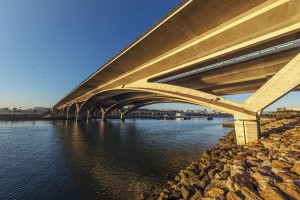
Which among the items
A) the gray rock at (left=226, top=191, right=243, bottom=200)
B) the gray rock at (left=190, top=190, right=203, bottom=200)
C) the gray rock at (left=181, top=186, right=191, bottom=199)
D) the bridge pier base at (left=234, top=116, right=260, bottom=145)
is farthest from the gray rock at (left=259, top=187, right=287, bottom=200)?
the bridge pier base at (left=234, top=116, right=260, bottom=145)

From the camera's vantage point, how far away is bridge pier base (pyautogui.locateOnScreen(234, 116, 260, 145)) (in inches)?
679

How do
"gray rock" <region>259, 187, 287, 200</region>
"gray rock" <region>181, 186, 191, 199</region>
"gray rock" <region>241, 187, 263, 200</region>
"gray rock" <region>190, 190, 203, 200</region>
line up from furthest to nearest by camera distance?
"gray rock" <region>181, 186, 191, 199</region>, "gray rock" <region>190, 190, 203, 200</region>, "gray rock" <region>241, 187, 263, 200</region>, "gray rock" <region>259, 187, 287, 200</region>

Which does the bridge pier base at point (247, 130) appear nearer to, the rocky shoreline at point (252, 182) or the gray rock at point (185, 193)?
the rocky shoreline at point (252, 182)

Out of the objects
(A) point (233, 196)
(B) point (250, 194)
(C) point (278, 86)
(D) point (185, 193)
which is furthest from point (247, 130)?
(A) point (233, 196)

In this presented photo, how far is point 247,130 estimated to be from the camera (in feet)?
57.6

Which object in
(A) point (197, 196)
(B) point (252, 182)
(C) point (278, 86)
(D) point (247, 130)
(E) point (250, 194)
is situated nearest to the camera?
(E) point (250, 194)

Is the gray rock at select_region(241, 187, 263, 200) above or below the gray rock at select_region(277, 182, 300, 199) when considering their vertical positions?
below

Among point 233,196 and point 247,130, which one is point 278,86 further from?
point 233,196

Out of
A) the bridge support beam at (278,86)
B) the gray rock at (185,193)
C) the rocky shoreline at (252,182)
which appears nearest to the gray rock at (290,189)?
the rocky shoreline at (252,182)

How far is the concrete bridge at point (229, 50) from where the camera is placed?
1438 centimetres

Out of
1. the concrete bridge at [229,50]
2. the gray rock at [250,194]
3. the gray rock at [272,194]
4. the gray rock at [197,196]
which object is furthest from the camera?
the concrete bridge at [229,50]

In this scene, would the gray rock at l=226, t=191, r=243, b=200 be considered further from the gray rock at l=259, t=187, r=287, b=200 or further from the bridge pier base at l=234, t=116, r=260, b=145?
the bridge pier base at l=234, t=116, r=260, b=145

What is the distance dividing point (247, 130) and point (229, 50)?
8298mm

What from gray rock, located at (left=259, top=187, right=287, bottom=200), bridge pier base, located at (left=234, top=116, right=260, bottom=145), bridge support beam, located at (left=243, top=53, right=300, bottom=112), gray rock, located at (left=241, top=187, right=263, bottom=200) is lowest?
gray rock, located at (left=241, top=187, right=263, bottom=200)
